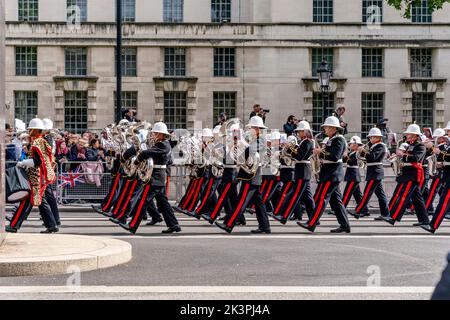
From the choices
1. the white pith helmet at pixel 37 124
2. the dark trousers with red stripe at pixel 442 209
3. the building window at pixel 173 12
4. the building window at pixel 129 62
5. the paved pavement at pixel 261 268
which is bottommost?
the paved pavement at pixel 261 268

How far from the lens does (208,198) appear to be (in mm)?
18906

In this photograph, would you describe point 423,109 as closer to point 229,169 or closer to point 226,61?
point 226,61

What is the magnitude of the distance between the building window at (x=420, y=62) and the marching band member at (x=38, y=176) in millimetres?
32206

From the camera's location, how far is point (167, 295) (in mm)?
9211

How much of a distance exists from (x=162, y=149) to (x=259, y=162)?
1753 millimetres

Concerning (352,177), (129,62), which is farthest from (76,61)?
(352,177)

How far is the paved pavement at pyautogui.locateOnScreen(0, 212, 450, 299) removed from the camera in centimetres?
947

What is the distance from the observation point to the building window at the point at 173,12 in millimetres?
45094

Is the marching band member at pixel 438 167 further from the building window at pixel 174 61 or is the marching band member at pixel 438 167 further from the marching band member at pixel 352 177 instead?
the building window at pixel 174 61

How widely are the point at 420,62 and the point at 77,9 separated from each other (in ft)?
56.2

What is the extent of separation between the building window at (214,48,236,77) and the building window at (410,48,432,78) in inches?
351

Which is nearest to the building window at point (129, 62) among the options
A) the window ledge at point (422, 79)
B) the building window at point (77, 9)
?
the building window at point (77, 9)

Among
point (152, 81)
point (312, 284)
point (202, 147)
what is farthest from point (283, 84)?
point (312, 284)
